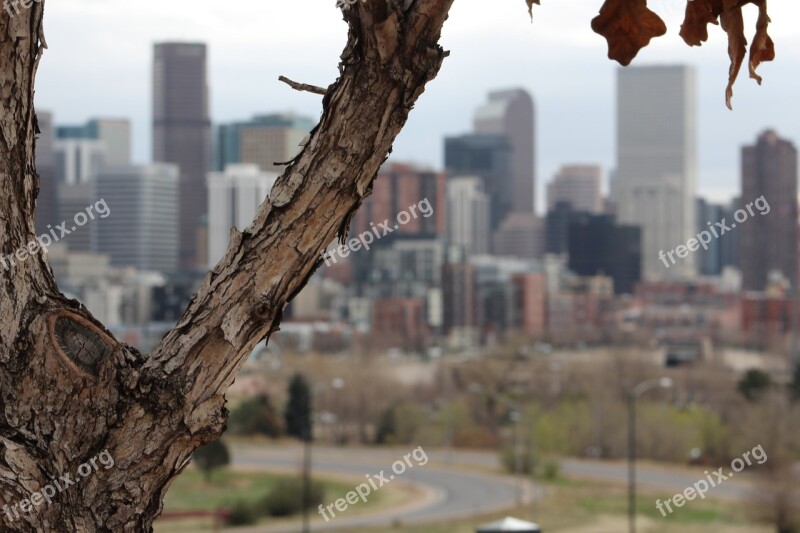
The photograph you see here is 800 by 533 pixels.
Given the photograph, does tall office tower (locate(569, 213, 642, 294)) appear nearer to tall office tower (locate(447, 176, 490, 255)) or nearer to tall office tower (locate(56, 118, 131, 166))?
tall office tower (locate(447, 176, 490, 255))

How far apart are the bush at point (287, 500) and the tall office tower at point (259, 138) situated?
87741 mm

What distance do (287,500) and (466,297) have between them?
73.0 m

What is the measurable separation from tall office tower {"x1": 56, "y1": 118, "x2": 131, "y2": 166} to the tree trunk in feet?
598

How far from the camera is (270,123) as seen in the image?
13912cm

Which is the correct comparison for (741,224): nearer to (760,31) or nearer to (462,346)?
(462,346)

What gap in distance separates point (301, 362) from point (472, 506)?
1278 inches

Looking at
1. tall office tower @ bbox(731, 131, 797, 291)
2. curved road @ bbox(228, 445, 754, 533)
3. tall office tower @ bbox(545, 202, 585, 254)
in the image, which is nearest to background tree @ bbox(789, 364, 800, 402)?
curved road @ bbox(228, 445, 754, 533)

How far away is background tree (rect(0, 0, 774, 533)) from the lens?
103 inches

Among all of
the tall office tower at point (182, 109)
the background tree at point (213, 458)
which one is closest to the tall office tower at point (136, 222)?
the tall office tower at point (182, 109)

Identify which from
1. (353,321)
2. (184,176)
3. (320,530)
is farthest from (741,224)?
(320,530)

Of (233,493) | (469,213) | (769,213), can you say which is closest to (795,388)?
(233,493)

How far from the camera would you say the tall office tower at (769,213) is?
113 m

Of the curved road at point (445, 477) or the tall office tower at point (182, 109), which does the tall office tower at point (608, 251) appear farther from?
the curved road at point (445, 477)

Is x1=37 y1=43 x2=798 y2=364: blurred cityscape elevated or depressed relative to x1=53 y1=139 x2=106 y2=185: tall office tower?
depressed
